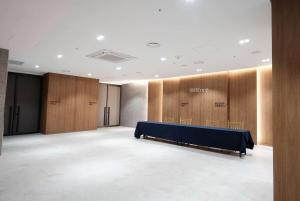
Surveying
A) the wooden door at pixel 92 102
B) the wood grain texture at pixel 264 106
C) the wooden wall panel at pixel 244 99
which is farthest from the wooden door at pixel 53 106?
the wood grain texture at pixel 264 106

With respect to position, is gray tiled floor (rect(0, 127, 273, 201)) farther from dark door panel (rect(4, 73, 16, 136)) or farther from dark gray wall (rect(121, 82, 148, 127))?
dark gray wall (rect(121, 82, 148, 127))

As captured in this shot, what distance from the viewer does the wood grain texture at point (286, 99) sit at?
2422 mm

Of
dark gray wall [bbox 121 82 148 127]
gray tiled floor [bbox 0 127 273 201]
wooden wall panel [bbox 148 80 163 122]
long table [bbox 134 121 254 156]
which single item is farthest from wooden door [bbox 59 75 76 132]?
wooden wall panel [bbox 148 80 163 122]

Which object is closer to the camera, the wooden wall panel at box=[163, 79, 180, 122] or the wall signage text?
the wall signage text

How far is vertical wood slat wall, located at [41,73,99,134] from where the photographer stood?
9.54m

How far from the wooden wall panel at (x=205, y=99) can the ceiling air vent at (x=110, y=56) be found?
4.60 meters

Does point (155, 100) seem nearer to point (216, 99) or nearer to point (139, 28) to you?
point (216, 99)

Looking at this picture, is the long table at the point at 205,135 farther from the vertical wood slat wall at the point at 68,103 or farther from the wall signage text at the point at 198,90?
the vertical wood slat wall at the point at 68,103

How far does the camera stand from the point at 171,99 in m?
11.0

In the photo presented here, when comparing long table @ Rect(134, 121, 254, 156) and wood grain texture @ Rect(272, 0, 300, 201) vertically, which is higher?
wood grain texture @ Rect(272, 0, 300, 201)

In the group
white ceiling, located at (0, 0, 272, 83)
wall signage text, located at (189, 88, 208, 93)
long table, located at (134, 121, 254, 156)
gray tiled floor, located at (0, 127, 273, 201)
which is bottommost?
gray tiled floor, located at (0, 127, 273, 201)

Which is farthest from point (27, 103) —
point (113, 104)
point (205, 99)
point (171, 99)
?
point (205, 99)

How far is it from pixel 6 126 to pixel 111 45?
7512mm

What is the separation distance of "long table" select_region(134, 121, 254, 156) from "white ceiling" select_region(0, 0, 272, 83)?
99.4 inches
